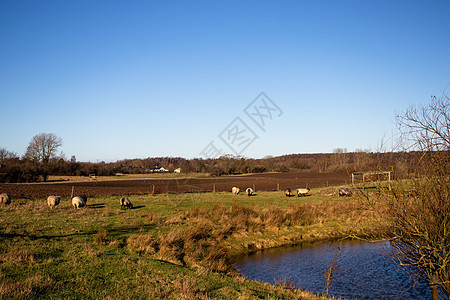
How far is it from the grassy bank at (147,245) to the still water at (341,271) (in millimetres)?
1587

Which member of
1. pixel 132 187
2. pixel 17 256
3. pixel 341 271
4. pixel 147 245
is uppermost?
pixel 17 256

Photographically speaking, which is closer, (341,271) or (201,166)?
(341,271)

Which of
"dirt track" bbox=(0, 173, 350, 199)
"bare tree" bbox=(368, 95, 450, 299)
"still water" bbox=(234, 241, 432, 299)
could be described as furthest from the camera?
"dirt track" bbox=(0, 173, 350, 199)

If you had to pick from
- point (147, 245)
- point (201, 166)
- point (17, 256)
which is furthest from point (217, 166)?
point (17, 256)

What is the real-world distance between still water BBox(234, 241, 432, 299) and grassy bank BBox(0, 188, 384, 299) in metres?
1.59

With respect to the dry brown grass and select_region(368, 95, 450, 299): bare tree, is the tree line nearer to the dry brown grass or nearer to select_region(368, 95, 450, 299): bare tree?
select_region(368, 95, 450, 299): bare tree

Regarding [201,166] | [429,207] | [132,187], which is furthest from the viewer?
[201,166]

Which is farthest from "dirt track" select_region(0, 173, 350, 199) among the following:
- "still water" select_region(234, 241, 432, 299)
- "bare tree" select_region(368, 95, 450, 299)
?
"bare tree" select_region(368, 95, 450, 299)

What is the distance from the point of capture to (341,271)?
15.0 meters

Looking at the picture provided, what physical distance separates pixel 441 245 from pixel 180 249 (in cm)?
1165

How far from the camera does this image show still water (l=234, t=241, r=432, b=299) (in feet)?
41.0

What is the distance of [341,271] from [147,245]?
31.6 ft

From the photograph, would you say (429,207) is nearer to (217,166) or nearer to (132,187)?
(132,187)

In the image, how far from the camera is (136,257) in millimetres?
12773
